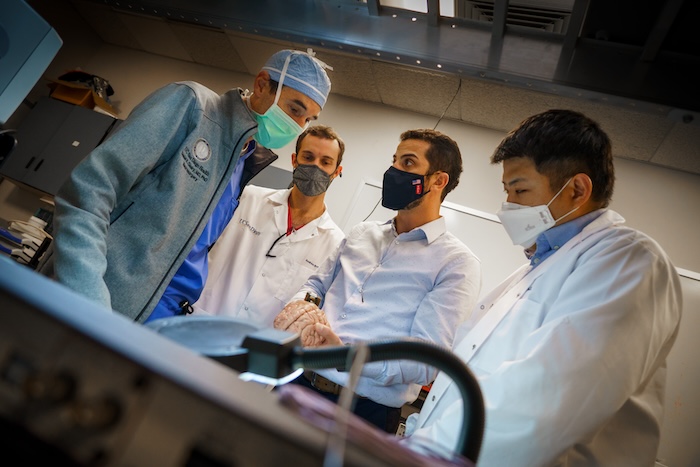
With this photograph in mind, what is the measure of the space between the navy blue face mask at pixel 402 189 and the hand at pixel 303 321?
58 cm

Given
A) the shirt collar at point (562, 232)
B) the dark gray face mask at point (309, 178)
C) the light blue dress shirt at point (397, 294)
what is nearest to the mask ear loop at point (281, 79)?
the dark gray face mask at point (309, 178)

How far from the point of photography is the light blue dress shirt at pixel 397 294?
1.30 metres

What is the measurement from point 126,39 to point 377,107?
9.28 ft

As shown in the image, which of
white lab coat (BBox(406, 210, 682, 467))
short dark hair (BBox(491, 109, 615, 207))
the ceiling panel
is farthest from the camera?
the ceiling panel

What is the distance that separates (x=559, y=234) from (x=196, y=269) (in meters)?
1.25

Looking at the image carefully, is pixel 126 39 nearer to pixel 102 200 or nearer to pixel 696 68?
pixel 102 200

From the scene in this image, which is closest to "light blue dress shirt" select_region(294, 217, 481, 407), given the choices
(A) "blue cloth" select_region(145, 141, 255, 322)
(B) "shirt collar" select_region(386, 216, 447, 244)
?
(B) "shirt collar" select_region(386, 216, 447, 244)

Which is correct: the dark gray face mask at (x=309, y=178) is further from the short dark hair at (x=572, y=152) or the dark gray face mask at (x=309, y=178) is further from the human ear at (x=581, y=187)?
the human ear at (x=581, y=187)

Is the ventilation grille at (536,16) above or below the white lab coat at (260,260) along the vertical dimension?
above

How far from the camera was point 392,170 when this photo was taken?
172cm

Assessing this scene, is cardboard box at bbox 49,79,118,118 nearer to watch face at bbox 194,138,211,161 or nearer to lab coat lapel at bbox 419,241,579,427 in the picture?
watch face at bbox 194,138,211,161

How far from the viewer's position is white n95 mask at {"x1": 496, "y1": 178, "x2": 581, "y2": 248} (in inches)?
48.9

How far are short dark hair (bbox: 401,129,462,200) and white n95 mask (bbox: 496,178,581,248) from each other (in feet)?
1.46

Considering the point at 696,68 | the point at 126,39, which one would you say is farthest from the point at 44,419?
the point at 126,39
